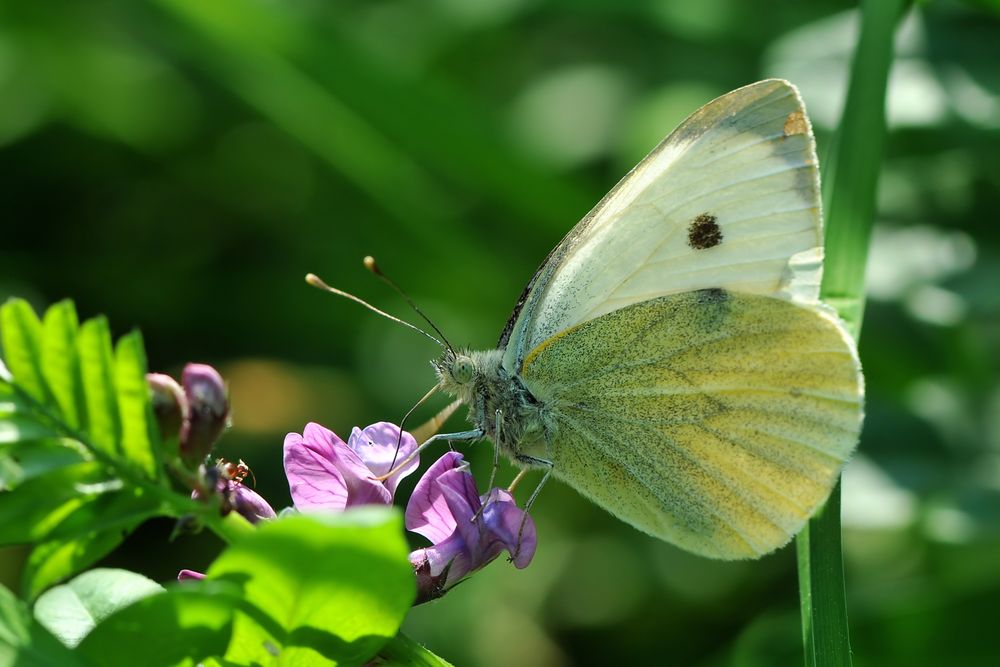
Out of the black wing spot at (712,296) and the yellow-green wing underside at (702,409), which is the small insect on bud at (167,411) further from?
the black wing spot at (712,296)

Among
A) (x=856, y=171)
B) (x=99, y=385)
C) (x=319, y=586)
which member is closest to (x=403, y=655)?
(x=319, y=586)

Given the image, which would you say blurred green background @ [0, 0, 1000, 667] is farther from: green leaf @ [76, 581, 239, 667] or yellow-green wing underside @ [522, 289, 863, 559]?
green leaf @ [76, 581, 239, 667]

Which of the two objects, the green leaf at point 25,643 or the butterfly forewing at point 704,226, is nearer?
the green leaf at point 25,643

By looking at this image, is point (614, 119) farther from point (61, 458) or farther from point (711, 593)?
point (61, 458)

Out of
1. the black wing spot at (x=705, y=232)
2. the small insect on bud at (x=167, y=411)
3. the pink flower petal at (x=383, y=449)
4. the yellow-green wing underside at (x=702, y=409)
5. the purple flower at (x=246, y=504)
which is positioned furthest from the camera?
the black wing spot at (x=705, y=232)

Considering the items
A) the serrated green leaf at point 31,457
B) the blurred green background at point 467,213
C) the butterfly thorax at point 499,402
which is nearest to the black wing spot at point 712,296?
the butterfly thorax at point 499,402

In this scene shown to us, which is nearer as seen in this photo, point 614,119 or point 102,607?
point 102,607

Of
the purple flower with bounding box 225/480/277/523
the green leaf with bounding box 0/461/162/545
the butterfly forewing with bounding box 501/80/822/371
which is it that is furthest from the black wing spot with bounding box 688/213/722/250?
the green leaf with bounding box 0/461/162/545

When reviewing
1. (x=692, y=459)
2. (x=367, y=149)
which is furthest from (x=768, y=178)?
(x=367, y=149)
